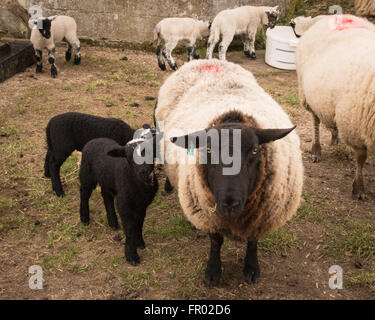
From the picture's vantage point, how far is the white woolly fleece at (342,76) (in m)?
3.80

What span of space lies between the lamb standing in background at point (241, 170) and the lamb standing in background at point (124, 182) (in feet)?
1.03

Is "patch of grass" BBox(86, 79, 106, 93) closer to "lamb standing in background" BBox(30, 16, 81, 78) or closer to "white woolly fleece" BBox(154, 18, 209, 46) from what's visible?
"lamb standing in background" BBox(30, 16, 81, 78)

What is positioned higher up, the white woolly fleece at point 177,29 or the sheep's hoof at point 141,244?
the white woolly fleece at point 177,29

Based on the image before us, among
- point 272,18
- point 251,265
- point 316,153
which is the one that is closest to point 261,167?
point 251,265

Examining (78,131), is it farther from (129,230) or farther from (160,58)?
(160,58)

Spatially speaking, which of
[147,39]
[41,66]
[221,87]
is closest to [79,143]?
[221,87]

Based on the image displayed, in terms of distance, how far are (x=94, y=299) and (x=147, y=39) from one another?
6881mm

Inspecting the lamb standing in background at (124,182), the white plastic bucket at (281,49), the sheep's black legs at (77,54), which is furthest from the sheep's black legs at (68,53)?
the lamb standing in background at (124,182)

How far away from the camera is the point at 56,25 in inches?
295

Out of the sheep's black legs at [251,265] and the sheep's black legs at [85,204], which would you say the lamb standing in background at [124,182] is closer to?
the sheep's black legs at [85,204]

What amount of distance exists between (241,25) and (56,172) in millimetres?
5434

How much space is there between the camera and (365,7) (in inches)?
307

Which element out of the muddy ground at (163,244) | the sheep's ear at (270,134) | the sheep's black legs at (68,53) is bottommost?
the muddy ground at (163,244)

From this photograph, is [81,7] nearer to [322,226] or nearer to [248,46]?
[248,46]
